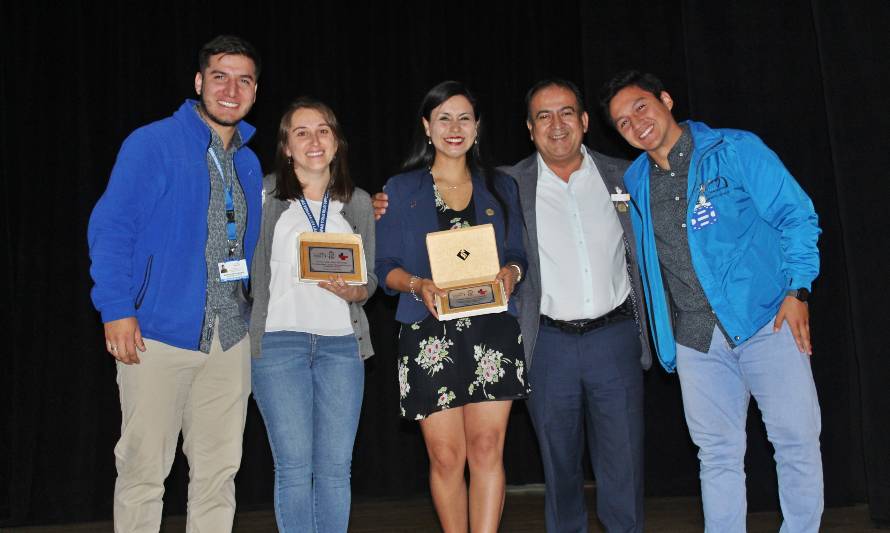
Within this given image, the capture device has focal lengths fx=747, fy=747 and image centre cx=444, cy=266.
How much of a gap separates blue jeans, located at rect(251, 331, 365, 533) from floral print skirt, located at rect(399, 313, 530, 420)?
0.20 meters

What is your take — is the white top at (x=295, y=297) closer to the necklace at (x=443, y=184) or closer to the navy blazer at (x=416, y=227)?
the navy blazer at (x=416, y=227)

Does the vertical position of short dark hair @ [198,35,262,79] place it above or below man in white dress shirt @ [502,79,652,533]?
above

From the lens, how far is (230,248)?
253 cm

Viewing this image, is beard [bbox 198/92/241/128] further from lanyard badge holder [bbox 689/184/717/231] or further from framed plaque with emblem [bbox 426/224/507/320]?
lanyard badge holder [bbox 689/184/717/231]

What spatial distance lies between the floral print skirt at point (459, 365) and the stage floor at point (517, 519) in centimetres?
174

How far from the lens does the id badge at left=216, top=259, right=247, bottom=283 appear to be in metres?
2.47

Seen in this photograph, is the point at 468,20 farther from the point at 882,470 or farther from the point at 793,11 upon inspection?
the point at 882,470

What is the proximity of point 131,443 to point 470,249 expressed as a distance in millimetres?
1247

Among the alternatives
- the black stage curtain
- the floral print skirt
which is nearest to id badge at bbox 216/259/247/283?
the floral print skirt

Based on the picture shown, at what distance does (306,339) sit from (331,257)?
0.30 m

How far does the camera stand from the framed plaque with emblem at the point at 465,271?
2.58 metres

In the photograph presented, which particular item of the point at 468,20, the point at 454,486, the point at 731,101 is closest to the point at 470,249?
the point at 454,486

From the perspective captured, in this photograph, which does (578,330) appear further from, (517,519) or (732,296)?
(517,519)

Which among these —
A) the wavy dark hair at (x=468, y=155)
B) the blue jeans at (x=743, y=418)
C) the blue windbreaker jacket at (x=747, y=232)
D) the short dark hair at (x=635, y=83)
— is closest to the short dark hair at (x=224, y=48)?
the wavy dark hair at (x=468, y=155)
